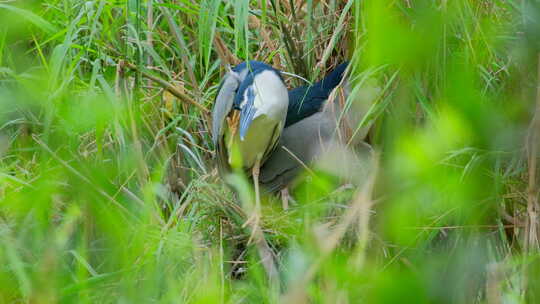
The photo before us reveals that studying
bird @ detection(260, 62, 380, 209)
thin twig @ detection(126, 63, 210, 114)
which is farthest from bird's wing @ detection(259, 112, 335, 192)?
thin twig @ detection(126, 63, 210, 114)

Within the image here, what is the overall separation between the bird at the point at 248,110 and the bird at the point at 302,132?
10cm

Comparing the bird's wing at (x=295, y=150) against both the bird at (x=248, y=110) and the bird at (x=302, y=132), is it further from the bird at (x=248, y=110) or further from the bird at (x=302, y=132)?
the bird at (x=248, y=110)

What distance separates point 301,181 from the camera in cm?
233

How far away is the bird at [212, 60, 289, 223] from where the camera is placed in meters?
2.07

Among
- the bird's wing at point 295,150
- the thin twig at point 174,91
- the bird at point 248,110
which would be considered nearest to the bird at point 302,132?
the bird's wing at point 295,150

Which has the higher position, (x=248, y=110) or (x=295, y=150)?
(x=248, y=110)

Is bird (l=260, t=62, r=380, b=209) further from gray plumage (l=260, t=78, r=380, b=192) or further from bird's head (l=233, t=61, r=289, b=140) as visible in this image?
bird's head (l=233, t=61, r=289, b=140)

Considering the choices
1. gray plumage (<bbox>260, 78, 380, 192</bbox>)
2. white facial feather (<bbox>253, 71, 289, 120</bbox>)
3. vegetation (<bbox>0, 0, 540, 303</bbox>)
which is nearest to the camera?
vegetation (<bbox>0, 0, 540, 303</bbox>)

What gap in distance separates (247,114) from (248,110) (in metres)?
0.01

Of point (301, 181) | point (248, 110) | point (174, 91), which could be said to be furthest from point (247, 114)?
point (301, 181)

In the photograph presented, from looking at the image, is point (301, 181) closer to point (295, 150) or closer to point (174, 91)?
point (295, 150)

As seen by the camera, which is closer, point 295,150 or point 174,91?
point 174,91

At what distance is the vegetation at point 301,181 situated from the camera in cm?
53

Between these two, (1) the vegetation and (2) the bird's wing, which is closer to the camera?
(1) the vegetation
